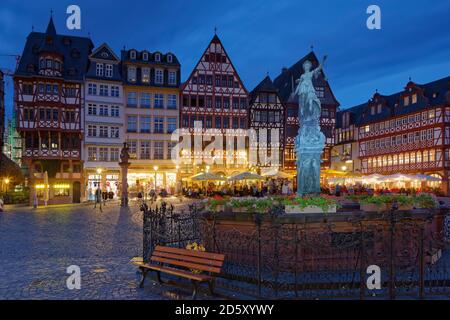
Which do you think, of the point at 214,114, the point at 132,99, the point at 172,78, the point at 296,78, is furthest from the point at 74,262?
the point at 296,78

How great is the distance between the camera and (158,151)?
165 ft

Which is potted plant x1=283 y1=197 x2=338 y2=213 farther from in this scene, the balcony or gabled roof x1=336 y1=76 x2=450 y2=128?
gabled roof x1=336 y1=76 x2=450 y2=128

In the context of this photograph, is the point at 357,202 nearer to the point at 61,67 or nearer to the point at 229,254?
the point at 229,254

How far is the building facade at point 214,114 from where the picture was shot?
165 feet

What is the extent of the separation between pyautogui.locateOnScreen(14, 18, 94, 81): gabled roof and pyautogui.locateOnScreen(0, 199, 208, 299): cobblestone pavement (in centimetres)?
2879

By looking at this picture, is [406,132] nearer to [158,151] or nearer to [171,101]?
[171,101]

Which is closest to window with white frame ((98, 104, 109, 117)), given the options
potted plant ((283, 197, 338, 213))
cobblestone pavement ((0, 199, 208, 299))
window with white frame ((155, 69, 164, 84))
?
window with white frame ((155, 69, 164, 84))

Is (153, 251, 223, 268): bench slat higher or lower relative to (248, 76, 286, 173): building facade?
lower

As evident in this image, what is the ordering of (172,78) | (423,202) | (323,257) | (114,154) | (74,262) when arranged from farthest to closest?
(172,78) → (114,154) → (423,202) → (74,262) → (323,257)

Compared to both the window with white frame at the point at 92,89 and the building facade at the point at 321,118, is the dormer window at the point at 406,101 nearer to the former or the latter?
the building facade at the point at 321,118

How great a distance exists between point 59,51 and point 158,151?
14.9 metres

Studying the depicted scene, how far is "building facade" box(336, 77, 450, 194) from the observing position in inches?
1925

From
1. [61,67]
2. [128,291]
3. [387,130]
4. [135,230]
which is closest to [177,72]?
[61,67]
